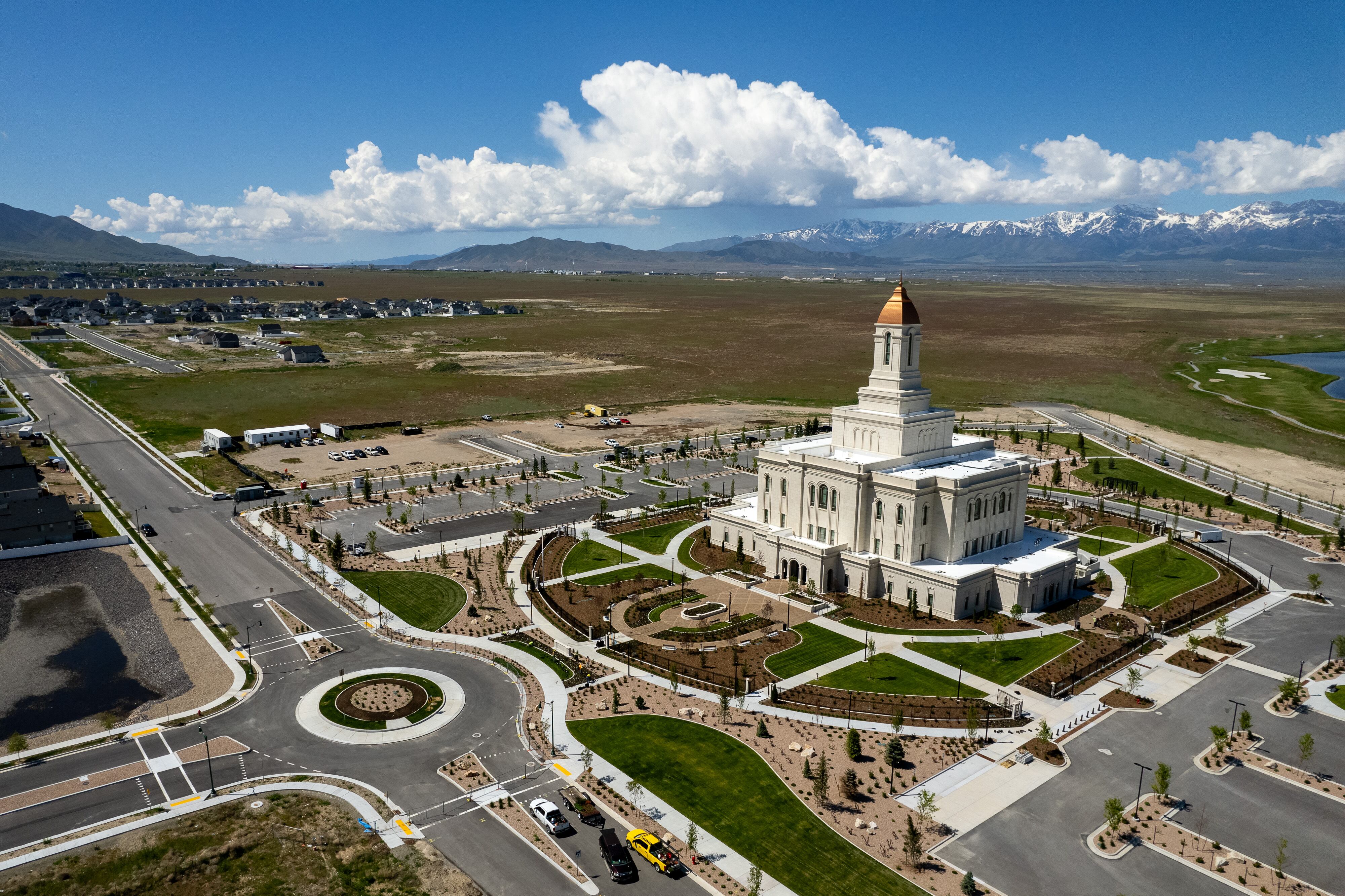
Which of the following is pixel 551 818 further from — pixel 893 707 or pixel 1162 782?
pixel 1162 782

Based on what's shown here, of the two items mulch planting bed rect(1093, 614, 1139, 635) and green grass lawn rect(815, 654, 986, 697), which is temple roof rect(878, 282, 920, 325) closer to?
mulch planting bed rect(1093, 614, 1139, 635)

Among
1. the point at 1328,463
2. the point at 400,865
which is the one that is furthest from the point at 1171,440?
the point at 400,865

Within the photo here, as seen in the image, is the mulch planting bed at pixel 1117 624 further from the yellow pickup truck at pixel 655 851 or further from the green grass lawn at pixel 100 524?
the green grass lawn at pixel 100 524

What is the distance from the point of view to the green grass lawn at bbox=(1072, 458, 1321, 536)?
94.7 m

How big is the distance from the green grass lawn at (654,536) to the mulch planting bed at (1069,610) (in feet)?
113

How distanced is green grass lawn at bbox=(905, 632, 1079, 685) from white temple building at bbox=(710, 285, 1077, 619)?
190 inches

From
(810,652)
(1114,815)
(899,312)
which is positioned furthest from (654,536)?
(1114,815)

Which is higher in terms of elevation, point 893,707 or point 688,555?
point 688,555

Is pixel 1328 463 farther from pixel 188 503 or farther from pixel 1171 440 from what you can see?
pixel 188 503

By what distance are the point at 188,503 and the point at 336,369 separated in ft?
353

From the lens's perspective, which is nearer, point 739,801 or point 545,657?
point 739,801

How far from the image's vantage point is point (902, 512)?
7156 centimetres

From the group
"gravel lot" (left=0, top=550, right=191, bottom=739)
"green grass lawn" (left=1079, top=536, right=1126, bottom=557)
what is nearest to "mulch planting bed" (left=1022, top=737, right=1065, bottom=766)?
"green grass lawn" (left=1079, top=536, right=1126, bottom=557)

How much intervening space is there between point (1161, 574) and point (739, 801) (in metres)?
52.5
